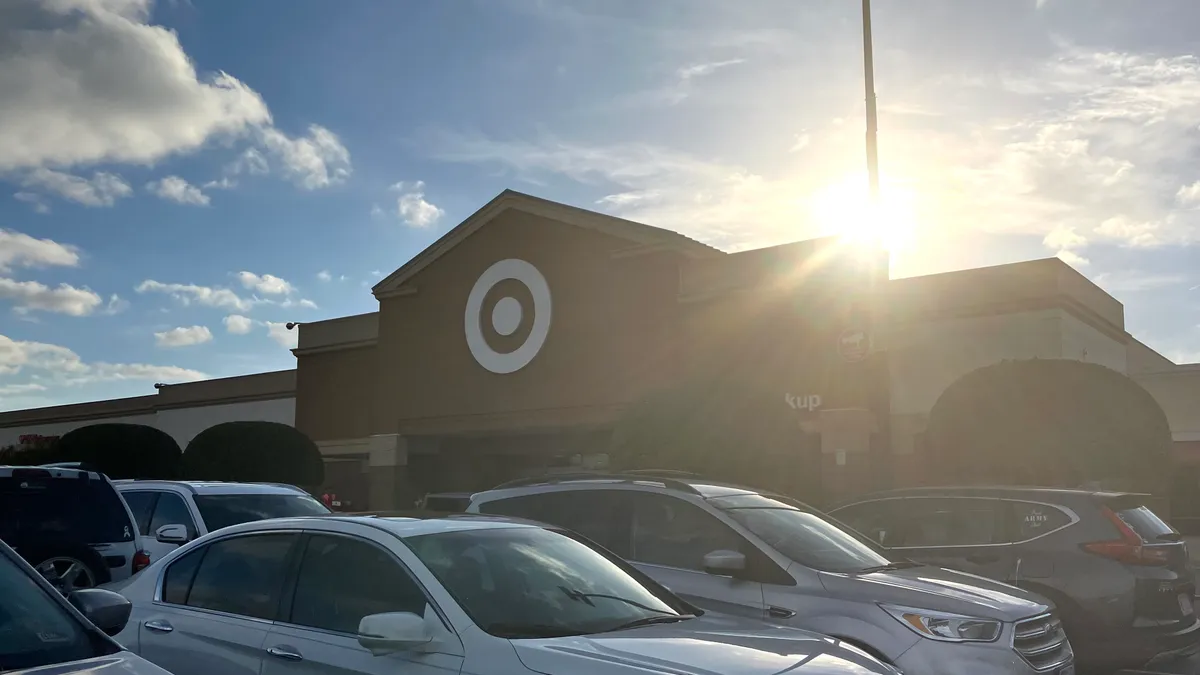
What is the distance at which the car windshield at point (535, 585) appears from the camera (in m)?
4.53

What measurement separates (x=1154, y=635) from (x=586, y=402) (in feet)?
84.8

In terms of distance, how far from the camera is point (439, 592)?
453cm

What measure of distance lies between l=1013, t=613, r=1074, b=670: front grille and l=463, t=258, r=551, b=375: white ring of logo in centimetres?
2853

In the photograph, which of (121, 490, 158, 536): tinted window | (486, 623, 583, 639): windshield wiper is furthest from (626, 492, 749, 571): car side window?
(121, 490, 158, 536): tinted window

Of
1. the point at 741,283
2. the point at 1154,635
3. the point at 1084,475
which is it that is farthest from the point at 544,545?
the point at 741,283

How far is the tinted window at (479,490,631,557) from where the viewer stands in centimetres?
773

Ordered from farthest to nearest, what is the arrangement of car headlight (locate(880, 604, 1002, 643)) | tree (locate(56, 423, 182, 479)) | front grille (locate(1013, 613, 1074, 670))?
tree (locate(56, 423, 182, 479)) < front grille (locate(1013, 613, 1074, 670)) < car headlight (locate(880, 604, 1002, 643))

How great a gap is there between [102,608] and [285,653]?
0.95 metres

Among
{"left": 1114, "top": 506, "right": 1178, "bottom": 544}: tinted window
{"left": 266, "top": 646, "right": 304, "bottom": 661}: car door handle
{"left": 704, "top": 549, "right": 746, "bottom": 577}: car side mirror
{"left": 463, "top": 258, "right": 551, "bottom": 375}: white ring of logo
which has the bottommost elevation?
{"left": 266, "top": 646, "right": 304, "bottom": 661}: car door handle

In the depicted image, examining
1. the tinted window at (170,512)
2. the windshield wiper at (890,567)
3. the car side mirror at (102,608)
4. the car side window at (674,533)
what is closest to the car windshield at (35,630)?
the car side mirror at (102,608)

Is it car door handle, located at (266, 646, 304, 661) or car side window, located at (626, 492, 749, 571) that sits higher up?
car side window, located at (626, 492, 749, 571)

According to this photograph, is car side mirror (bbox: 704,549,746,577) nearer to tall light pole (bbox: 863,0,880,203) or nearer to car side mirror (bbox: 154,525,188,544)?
car side mirror (bbox: 154,525,188,544)

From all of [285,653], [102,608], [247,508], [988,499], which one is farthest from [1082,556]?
[247,508]

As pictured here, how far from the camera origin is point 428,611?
A: 14.8 ft
